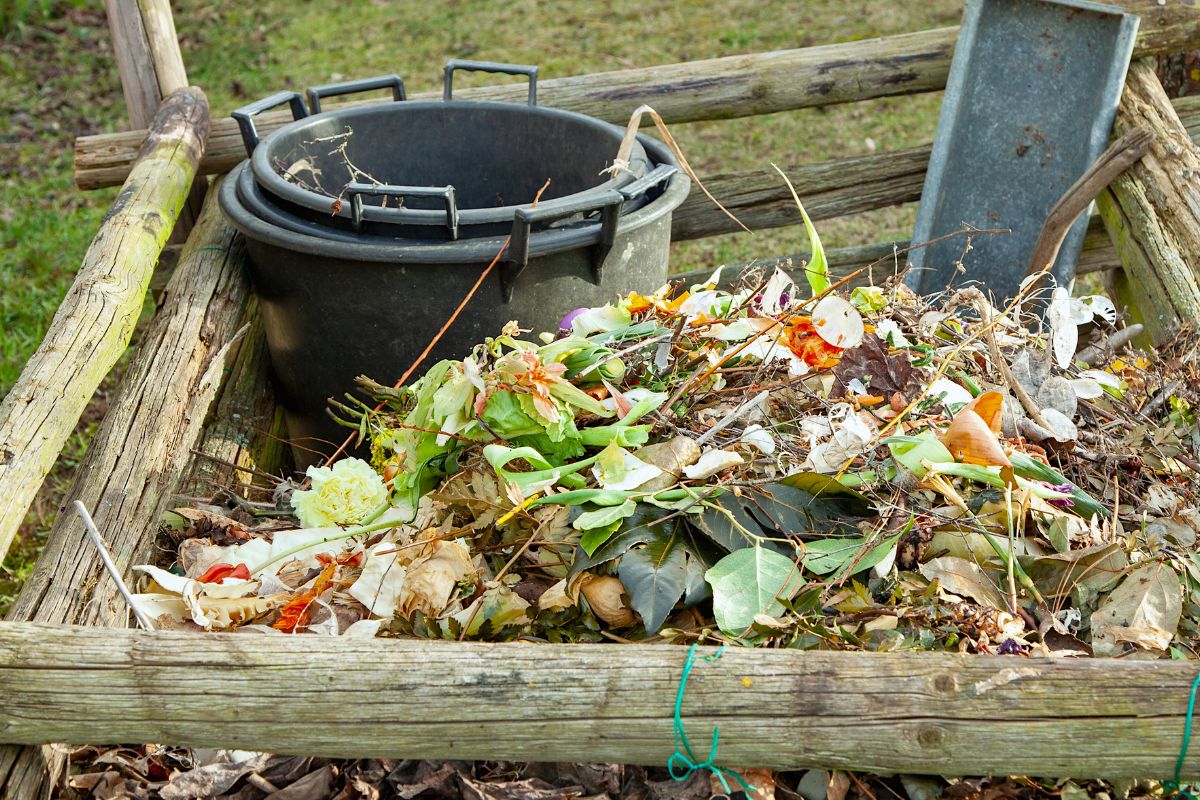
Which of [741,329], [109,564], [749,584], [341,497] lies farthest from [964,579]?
[109,564]

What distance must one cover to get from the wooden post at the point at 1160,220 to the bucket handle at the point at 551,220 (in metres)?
1.32

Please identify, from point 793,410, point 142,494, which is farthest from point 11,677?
point 793,410

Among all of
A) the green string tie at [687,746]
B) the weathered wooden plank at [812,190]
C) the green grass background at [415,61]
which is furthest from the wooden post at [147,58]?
the green string tie at [687,746]

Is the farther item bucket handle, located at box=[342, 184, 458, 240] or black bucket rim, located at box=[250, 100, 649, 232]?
black bucket rim, located at box=[250, 100, 649, 232]

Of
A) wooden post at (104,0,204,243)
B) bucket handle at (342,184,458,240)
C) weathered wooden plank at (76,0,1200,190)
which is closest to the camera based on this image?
bucket handle at (342,184,458,240)

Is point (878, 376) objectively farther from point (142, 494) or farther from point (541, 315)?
point (142, 494)

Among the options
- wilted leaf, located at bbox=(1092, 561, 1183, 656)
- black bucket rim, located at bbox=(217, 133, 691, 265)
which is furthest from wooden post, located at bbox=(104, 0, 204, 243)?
wilted leaf, located at bbox=(1092, 561, 1183, 656)

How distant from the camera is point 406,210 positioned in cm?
245

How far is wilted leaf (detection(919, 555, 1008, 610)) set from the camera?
1800 millimetres

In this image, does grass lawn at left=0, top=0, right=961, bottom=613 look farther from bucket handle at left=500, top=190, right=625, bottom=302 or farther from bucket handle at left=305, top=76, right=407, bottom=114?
bucket handle at left=500, top=190, right=625, bottom=302

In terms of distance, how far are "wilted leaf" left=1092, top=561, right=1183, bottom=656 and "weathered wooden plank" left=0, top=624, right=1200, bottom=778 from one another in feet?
1.05

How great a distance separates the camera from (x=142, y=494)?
220cm

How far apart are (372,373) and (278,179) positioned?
49cm

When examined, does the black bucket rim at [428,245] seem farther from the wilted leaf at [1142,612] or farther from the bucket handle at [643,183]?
the wilted leaf at [1142,612]
